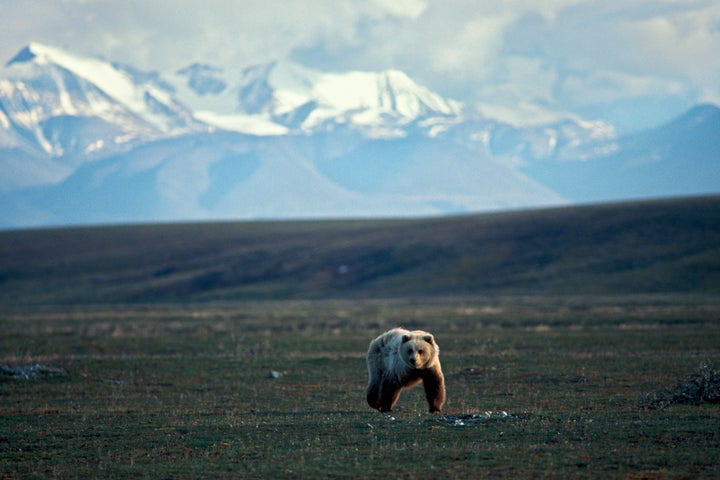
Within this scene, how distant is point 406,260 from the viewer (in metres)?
104

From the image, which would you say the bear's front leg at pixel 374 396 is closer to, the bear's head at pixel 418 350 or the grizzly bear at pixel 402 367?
the grizzly bear at pixel 402 367

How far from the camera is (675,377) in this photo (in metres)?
22.7

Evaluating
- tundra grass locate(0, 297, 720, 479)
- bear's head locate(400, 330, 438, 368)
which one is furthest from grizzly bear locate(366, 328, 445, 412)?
tundra grass locate(0, 297, 720, 479)

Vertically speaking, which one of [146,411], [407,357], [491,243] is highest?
[491,243]

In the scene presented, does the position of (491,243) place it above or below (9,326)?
above

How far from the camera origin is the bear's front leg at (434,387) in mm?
16797

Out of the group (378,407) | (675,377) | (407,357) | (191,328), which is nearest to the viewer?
(407,357)

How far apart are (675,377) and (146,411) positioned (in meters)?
13.1

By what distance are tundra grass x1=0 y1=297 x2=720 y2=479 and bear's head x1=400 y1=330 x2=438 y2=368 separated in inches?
42.5

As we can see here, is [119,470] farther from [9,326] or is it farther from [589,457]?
[9,326]

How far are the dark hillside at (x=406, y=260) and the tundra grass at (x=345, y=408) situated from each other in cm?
4331

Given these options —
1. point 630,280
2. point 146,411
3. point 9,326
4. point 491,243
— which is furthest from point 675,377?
point 491,243

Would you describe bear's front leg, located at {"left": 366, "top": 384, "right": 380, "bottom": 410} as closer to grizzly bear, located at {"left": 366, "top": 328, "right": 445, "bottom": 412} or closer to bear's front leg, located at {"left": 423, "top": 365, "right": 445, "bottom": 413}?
grizzly bear, located at {"left": 366, "top": 328, "right": 445, "bottom": 412}

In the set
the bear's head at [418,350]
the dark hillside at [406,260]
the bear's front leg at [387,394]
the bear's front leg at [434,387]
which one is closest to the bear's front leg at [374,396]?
the bear's front leg at [387,394]
